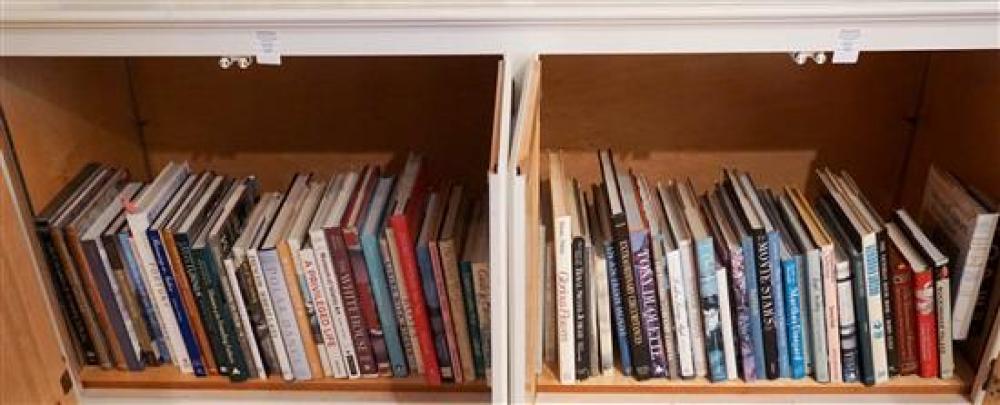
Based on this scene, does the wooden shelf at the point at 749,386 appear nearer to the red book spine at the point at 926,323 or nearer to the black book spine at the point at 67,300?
the red book spine at the point at 926,323

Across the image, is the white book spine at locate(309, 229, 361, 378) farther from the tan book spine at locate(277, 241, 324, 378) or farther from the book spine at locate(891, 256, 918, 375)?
the book spine at locate(891, 256, 918, 375)

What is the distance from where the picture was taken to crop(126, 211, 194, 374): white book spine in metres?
0.98

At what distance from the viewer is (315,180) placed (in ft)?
3.75

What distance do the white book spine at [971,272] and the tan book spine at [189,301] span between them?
0.95 metres

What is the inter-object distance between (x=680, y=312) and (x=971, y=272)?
1.16 feet

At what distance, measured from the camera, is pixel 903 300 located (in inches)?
38.8

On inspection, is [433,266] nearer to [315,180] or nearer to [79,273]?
[315,180]

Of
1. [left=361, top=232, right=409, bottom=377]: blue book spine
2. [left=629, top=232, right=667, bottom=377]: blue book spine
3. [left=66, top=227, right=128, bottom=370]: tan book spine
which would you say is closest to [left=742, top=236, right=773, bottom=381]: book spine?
[left=629, top=232, right=667, bottom=377]: blue book spine

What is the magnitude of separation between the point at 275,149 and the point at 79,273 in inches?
14.1

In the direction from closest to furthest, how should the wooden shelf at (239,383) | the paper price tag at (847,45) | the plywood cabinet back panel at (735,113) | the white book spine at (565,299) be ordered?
the paper price tag at (847,45) < the white book spine at (565,299) < the wooden shelf at (239,383) < the plywood cabinet back panel at (735,113)

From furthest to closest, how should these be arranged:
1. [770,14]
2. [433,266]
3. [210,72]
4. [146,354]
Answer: [210,72]
[146,354]
[433,266]
[770,14]

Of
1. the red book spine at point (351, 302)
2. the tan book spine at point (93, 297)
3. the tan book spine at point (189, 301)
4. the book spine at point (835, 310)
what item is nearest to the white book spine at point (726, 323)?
the book spine at point (835, 310)

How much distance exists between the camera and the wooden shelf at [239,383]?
1069 mm

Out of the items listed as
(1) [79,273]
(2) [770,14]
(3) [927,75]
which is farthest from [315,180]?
(3) [927,75]
